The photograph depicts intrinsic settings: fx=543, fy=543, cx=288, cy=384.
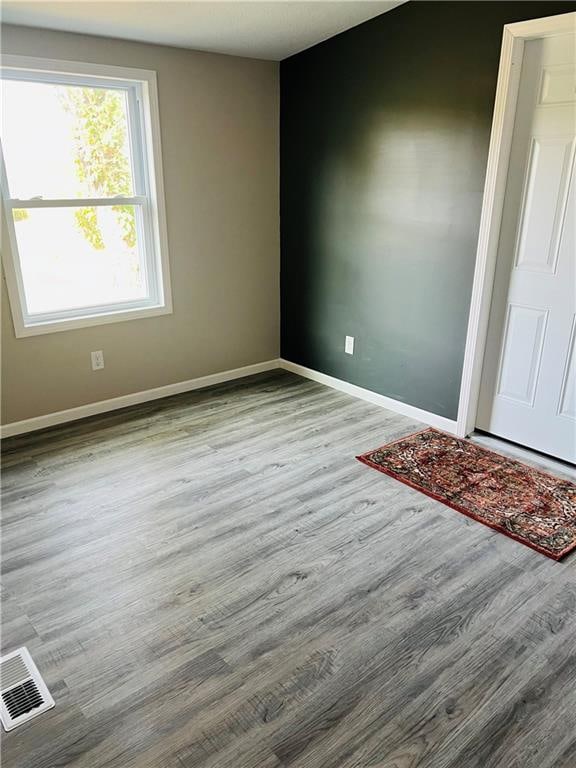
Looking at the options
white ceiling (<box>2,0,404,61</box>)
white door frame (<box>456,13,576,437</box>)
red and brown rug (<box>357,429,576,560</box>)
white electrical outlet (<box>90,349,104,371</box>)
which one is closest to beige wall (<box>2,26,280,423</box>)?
white electrical outlet (<box>90,349,104,371</box>)

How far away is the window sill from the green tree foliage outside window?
1.41 feet

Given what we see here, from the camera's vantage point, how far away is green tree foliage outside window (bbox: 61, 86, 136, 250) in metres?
3.16

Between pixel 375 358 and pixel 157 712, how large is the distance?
258 cm

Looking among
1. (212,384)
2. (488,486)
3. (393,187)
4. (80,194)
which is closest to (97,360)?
(212,384)

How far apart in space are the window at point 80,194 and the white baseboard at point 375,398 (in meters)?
1.20

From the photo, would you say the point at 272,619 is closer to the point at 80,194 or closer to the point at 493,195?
the point at 493,195

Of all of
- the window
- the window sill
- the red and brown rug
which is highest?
the window

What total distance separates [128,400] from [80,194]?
4.38ft

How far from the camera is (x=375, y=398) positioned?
12.2 ft

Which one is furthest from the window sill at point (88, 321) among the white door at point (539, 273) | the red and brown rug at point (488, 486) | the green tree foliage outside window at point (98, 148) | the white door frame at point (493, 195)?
the white door at point (539, 273)

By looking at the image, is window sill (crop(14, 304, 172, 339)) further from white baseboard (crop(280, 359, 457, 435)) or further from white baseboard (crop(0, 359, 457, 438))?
white baseboard (crop(280, 359, 457, 435))

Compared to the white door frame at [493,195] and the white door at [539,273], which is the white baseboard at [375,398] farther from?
the white door at [539,273]

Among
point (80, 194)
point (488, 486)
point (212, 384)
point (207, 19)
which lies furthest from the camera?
point (212, 384)

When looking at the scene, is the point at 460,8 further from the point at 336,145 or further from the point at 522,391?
the point at 522,391
